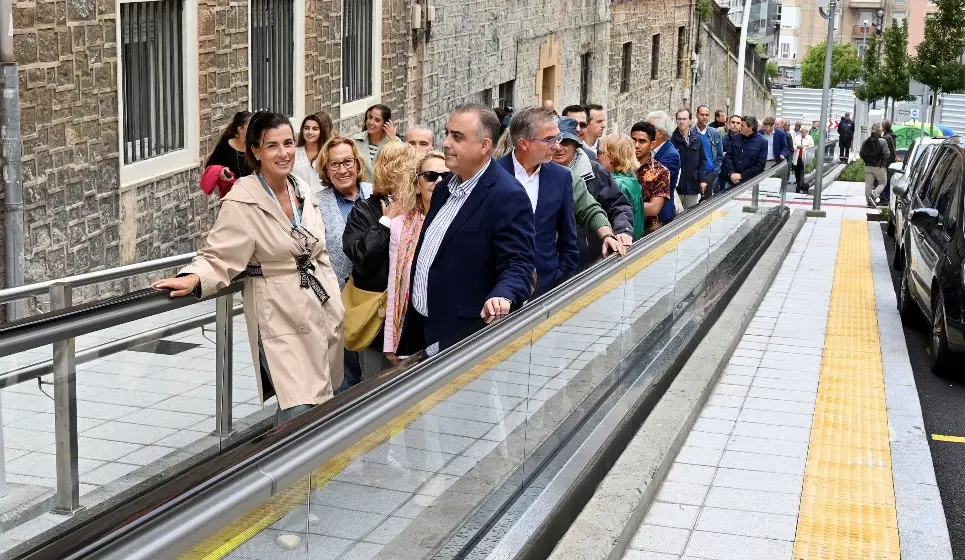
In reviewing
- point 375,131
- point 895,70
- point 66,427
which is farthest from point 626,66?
point 66,427

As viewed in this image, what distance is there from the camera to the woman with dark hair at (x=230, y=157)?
829cm

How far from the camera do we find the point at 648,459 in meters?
6.42

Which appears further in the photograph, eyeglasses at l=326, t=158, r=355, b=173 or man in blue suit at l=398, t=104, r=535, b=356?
eyeglasses at l=326, t=158, r=355, b=173

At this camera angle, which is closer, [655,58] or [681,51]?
[655,58]

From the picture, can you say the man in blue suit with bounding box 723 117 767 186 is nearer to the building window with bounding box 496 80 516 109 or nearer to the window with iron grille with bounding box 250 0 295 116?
the building window with bounding box 496 80 516 109

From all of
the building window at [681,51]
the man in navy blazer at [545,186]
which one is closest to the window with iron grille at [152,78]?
the man in navy blazer at [545,186]

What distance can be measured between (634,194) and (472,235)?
13.9ft

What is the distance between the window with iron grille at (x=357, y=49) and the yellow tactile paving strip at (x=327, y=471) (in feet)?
34.8

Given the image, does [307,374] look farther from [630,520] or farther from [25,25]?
[25,25]

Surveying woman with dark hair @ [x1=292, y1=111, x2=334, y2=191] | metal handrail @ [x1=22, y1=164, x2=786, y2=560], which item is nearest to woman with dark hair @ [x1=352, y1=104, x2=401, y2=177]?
woman with dark hair @ [x1=292, y1=111, x2=334, y2=191]

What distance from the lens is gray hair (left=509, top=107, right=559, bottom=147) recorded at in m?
6.36

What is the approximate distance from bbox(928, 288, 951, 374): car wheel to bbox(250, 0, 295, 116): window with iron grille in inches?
262

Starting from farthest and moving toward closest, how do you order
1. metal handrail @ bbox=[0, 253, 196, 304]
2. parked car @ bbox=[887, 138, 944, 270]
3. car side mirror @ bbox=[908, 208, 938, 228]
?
1. parked car @ bbox=[887, 138, 944, 270]
2. car side mirror @ bbox=[908, 208, 938, 228]
3. metal handrail @ bbox=[0, 253, 196, 304]

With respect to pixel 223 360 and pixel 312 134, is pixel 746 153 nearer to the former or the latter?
pixel 312 134
